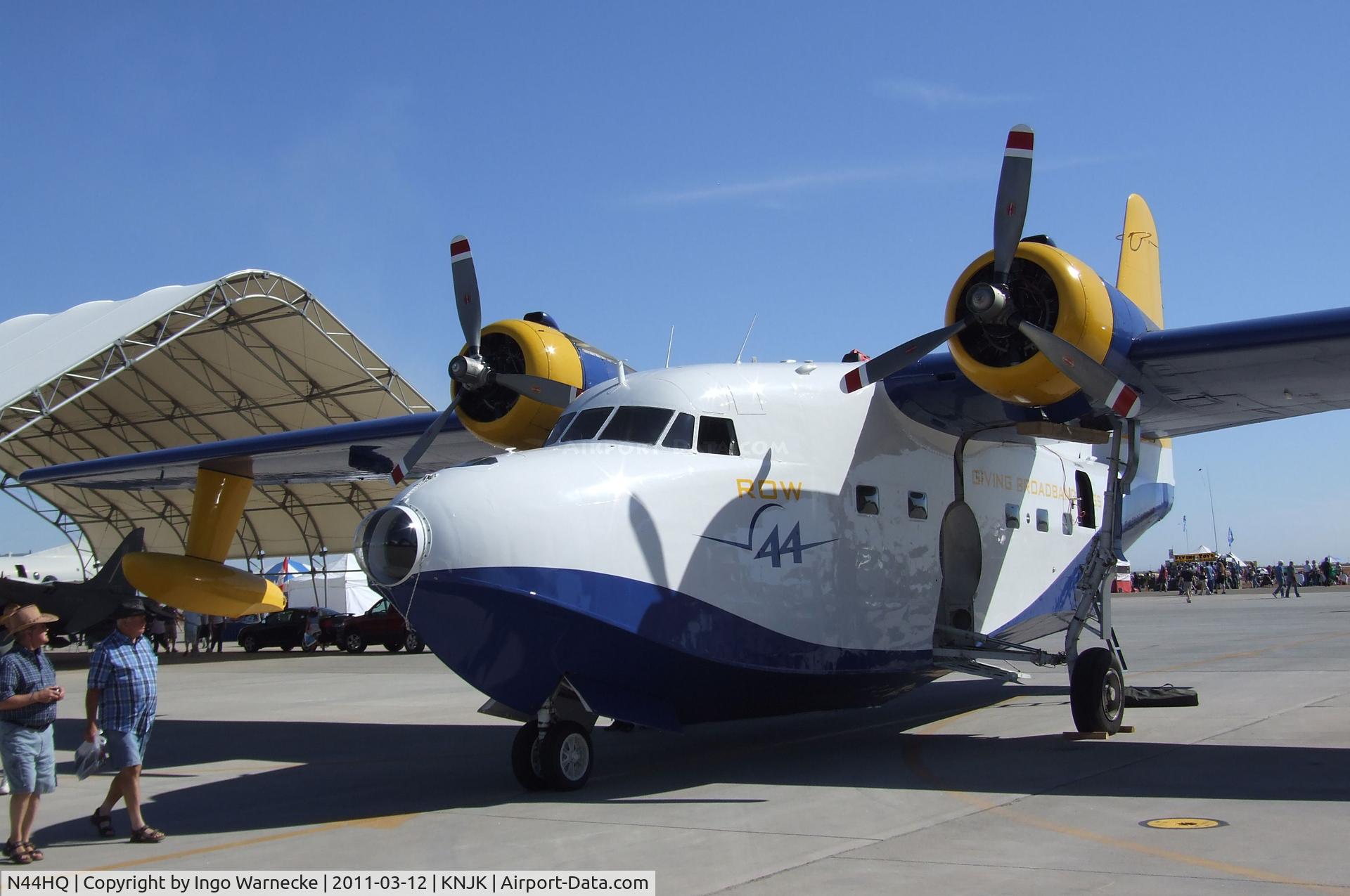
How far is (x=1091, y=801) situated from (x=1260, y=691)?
24.3ft

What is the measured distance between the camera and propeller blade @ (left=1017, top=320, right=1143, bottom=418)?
30.2 feet

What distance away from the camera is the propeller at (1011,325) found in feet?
30.4

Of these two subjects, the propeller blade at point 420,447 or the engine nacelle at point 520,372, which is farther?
the engine nacelle at point 520,372

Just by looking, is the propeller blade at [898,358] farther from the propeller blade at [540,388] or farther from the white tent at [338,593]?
the white tent at [338,593]

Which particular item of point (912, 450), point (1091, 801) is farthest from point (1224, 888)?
point (912, 450)

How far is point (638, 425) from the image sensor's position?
934 centimetres

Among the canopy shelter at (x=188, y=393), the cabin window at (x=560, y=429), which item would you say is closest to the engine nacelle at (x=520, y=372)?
the cabin window at (x=560, y=429)

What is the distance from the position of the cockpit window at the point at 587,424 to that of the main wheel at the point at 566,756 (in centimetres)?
229

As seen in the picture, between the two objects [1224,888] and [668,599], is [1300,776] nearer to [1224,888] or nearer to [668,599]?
[1224,888]

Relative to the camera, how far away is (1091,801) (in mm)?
7602

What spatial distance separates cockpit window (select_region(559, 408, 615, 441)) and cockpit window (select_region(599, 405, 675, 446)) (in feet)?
0.35

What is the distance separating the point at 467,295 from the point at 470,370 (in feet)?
2.54

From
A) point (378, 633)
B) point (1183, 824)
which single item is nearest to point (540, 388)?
point (1183, 824)

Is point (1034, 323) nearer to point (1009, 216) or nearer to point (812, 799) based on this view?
point (1009, 216)
